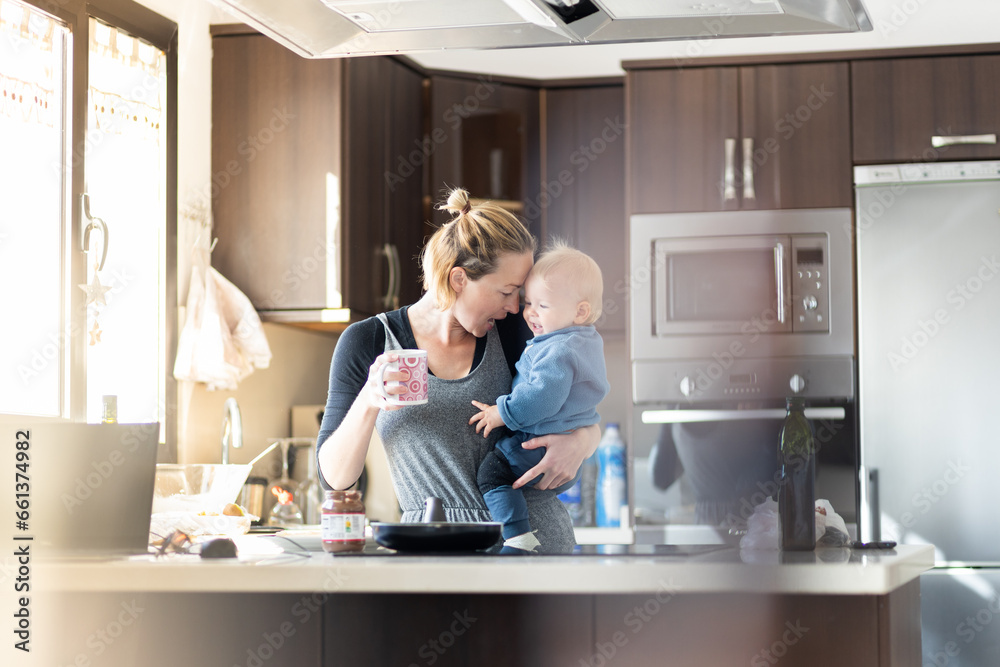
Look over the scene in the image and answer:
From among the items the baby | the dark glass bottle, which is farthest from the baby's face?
the dark glass bottle

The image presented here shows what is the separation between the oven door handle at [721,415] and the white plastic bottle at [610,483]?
305 millimetres

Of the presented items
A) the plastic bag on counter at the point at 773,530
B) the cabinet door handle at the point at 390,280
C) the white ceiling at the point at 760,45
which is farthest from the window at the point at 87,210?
the plastic bag on counter at the point at 773,530

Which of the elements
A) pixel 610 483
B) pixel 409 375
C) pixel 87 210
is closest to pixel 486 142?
pixel 610 483

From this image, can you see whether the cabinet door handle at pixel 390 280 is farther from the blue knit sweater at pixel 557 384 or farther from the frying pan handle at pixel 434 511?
the frying pan handle at pixel 434 511

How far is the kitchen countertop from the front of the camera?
1.16m

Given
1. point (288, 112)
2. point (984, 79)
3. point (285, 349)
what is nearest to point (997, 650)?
point (984, 79)

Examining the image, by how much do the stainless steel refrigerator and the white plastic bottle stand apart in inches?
27.4

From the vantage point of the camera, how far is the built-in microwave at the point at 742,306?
115 inches

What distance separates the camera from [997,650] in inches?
108

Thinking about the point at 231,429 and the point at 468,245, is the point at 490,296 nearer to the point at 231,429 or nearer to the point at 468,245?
the point at 468,245

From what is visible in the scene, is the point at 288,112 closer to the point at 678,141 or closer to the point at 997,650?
the point at 678,141

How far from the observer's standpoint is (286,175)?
2807mm

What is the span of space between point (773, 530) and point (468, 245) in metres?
0.64

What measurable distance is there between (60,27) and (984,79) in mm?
2314
